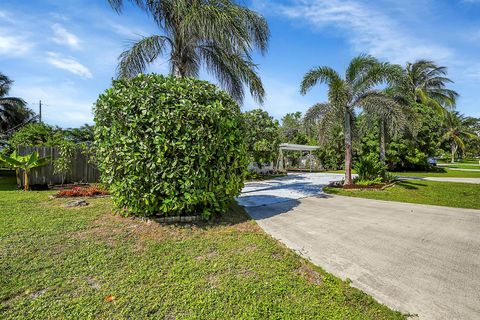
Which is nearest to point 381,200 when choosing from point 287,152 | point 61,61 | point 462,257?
point 462,257

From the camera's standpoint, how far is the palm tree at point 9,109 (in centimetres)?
2142

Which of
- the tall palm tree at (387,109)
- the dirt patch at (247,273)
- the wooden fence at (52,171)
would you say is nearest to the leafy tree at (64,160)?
the wooden fence at (52,171)

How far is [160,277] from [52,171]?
9.66 m

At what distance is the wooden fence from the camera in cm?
929

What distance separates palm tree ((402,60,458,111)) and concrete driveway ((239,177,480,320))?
2042cm

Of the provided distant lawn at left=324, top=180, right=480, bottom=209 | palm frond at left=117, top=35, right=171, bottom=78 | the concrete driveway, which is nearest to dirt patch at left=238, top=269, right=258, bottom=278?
the concrete driveway

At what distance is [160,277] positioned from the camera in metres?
2.77

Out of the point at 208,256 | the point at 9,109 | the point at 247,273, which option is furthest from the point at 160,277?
the point at 9,109

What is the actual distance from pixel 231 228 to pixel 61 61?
8.15 meters

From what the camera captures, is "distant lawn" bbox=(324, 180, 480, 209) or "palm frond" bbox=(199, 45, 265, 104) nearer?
"palm frond" bbox=(199, 45, 265, 104)

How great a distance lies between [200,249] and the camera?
3.56 metres

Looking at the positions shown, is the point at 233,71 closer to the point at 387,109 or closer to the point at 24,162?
the point at 387,109

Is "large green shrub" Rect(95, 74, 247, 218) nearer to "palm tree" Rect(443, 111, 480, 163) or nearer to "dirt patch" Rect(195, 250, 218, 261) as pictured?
"dirt patch" Rect(195, 250, 218, 261)

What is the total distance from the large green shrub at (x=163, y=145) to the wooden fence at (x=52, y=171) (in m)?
5.56
